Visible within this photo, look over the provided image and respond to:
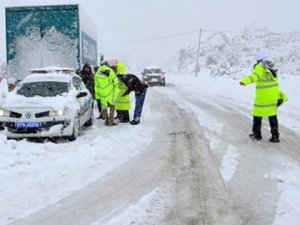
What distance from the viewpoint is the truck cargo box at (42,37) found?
12.6 m

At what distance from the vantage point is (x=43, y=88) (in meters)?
9.44

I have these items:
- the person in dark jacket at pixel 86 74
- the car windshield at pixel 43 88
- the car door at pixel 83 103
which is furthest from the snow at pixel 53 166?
the person in dark jacket at pixel 86 74

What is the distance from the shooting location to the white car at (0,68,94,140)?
8.24 metres

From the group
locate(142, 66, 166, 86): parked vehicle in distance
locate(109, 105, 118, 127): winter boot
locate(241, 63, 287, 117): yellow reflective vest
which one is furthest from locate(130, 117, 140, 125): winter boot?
locate(142, 66, 166, 86): parked vehicle in distance

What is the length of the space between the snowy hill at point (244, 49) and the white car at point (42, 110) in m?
42.0

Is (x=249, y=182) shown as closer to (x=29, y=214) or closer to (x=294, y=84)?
(x=29, y=214)

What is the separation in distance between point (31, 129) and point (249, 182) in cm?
469

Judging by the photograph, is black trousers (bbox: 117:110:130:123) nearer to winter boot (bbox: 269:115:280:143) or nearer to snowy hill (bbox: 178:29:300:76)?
winter boot (bbox: 269:115:280:143)

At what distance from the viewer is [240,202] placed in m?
4.78

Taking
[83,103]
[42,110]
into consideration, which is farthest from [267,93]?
[42,110]

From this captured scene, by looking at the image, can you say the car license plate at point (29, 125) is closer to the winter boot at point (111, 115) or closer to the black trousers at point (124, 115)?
the winter boot at point (111, 115)

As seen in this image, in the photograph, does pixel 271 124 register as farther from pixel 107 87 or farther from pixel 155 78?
pixel 155 78

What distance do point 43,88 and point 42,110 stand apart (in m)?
1.22

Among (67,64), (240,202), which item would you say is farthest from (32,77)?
(240,202)
